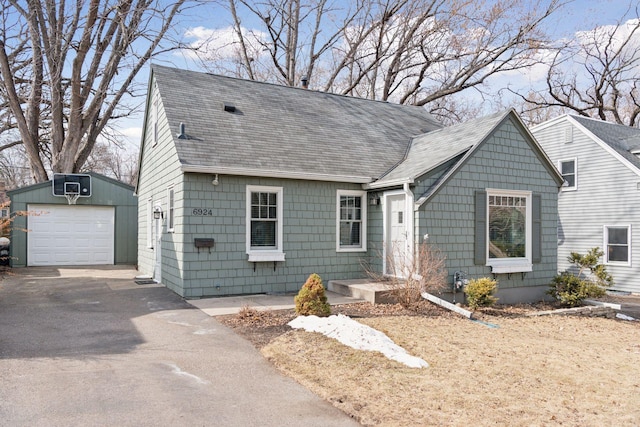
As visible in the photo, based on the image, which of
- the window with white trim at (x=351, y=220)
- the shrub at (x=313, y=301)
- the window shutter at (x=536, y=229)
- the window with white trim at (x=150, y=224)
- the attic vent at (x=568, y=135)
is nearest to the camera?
the shrub at (x=313, y=301)

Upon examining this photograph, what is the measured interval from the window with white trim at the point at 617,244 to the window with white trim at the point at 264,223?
12719 mm

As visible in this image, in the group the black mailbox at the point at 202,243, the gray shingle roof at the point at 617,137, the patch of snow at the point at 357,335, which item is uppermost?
the gray shingle roof at the point at 617,137

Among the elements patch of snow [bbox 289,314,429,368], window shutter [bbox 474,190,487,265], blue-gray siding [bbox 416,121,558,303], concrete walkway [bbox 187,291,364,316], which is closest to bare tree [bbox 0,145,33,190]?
concrete walkway [bbox 187,291,364,316]

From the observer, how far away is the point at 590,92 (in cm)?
2955

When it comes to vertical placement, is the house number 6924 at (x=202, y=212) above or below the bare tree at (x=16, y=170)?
below

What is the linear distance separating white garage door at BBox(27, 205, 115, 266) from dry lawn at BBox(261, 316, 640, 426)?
12971 millimetres

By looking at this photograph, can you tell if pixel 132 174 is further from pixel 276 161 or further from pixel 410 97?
pixel 276 161

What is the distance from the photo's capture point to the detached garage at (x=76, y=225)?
16281 millimetres

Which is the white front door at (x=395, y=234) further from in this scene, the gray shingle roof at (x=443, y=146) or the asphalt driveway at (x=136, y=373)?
the asphalt driveway at (x=136, y=373)

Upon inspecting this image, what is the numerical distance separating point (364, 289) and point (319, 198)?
2.53 meters

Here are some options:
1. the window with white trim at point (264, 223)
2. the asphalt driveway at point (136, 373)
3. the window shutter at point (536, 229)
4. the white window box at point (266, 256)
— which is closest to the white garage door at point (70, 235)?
the asphalt driveway at point (136, 373)

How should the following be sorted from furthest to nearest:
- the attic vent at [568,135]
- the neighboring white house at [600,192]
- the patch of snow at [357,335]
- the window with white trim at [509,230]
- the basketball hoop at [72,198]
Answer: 1. the attic vent at [568,135]
2. the basketball hoop at [72,198]
3. the neighboring white house at [600,192]
4. the window with white trim at [509,230]
5. the patch of snow at [357,335]

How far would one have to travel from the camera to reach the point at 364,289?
9883mm

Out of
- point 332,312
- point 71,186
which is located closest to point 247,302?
point 332,312
